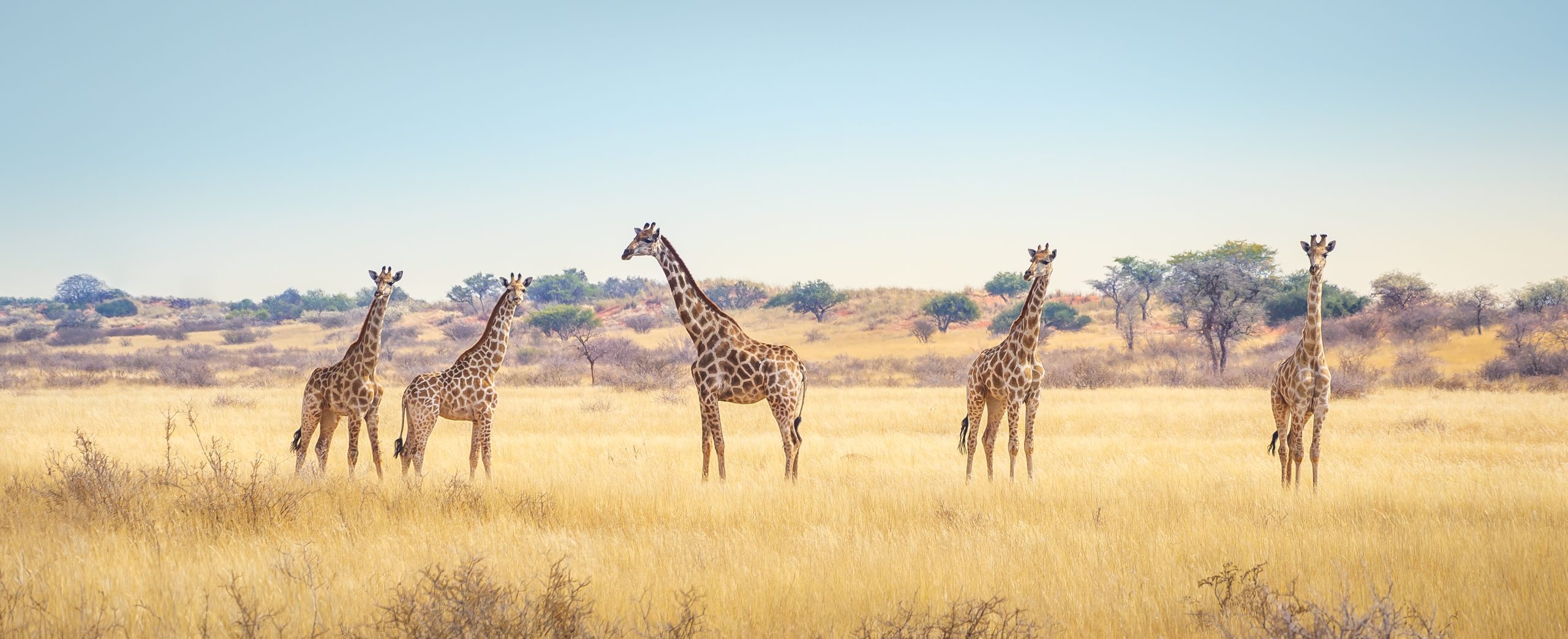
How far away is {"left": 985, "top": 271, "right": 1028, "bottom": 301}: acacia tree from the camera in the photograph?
81438 mm

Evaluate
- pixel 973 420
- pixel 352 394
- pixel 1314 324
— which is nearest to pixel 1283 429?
pixel 1314 324

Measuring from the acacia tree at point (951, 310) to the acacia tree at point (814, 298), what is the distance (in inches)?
321

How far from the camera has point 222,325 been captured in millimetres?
79500

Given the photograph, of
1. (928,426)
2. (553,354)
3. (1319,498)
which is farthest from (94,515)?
(553,354)

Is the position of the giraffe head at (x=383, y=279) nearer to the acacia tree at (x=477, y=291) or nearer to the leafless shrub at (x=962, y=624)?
the leafless shrub at (x=962, y=624)

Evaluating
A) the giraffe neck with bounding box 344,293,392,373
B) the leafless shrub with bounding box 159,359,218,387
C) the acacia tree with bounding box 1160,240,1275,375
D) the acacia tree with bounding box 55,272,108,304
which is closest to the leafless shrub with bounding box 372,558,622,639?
the giraffe neck with bounding box 344,293,392,373

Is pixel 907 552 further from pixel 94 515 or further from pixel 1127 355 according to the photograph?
pixel 1127 355

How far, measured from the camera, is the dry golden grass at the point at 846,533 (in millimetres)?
5969

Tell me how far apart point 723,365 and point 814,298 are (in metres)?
64.5

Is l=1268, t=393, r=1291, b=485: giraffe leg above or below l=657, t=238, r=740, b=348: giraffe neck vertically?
below

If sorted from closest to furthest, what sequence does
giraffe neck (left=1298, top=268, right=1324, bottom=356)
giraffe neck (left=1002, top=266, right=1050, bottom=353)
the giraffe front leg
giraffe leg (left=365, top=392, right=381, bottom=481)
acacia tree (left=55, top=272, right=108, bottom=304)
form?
giraffe neck (left=1298, top=268, right=1324, bottom=356)
giraffe leg (left=365, top=392, right=381, bottom=481)
giraffe neck (left=1002, top=266, right=1050, bottom=353)
the giraffe front leg
acacia tree (left=55, top=272, right=108, bottom=304)

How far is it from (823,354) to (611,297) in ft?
139

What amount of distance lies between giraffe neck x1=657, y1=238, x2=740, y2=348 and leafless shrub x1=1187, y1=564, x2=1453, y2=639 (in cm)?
604

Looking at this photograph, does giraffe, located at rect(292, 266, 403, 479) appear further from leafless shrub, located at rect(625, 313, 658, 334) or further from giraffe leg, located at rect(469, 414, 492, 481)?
leafless shrub, located at rect(625, 313, 658, 334)
